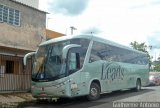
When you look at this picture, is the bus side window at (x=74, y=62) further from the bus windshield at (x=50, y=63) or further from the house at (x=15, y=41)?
the house at (x=15, y=41)

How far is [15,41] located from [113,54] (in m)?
6.52

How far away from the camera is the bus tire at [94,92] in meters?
18.0

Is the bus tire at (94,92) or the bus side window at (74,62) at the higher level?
the bus side window at (74,62)

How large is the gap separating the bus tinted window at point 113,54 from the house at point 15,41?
4.91 metres

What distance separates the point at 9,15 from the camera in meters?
21.8

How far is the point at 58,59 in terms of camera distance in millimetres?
16203

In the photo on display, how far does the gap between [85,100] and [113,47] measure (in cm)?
441

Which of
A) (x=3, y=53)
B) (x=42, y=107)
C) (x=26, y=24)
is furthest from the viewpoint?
(x=26, y=24)

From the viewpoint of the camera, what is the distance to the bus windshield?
52.6 ft

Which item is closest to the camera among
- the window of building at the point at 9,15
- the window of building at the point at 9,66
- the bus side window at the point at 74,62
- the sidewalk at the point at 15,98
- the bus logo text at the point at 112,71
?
the bus side window at the point at 74,62

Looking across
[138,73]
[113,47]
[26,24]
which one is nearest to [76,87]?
[113,47]

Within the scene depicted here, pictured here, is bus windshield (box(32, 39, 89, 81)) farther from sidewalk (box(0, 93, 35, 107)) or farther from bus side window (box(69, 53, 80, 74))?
sidewalk (box(0, 93, 35, 107))

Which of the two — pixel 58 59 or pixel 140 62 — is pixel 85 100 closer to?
pixel 58 59

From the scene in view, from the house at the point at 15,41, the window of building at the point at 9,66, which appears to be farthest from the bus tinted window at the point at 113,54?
the window of building at the point at 9,66
